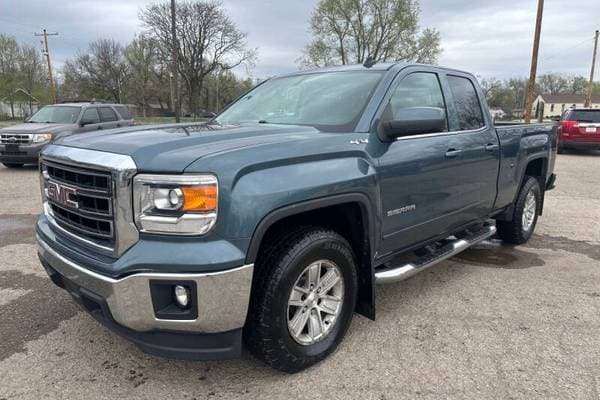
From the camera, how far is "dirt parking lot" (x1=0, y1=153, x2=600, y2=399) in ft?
8.50

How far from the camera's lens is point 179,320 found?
224 cm

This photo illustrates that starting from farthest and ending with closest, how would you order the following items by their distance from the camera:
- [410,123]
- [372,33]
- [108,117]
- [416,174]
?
[372,33], [108,117], [416,174], [410,123]

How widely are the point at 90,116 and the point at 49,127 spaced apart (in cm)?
106

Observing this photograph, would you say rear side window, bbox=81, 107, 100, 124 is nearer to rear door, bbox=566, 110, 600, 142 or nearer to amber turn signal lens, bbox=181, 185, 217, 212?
amber turn signal lens, bbox=181, 185, 217, 212

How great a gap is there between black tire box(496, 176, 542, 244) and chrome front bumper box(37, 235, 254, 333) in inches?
158

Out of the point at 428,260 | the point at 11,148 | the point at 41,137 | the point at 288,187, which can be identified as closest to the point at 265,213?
the point at 288,187

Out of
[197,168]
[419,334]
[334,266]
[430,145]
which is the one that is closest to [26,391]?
[197,168]

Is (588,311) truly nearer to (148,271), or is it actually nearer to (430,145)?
(430,145)

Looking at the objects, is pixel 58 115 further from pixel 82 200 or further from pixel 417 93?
pixel 417 93

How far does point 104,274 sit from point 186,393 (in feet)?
2.73

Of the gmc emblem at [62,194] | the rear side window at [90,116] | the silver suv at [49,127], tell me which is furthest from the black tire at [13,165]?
the gmc emblem at [62,194]

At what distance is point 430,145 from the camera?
136 inches

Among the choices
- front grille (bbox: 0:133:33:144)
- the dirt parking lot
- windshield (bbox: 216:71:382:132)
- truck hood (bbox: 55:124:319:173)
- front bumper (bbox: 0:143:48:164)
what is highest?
windshield (bbox: 216:71:382:132)

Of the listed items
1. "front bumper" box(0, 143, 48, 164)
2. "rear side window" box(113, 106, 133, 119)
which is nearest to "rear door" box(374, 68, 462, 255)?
"front bumper" box(0, 143, 48, 164)
